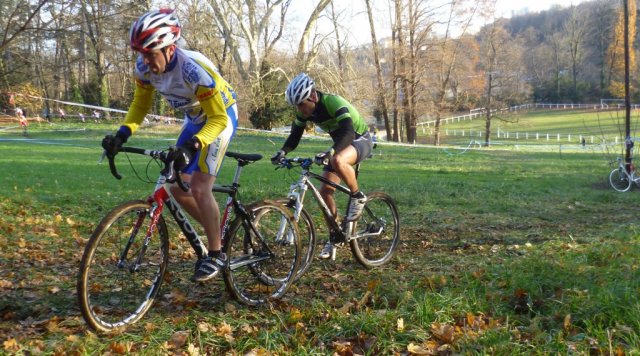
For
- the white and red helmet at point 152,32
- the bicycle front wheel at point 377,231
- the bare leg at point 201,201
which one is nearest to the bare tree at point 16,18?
the white and red helmet at point 152,32

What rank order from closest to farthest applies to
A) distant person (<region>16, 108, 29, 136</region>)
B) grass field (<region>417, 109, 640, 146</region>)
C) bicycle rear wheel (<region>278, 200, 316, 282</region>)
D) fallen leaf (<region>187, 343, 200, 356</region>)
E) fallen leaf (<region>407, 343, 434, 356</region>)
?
fallen leaf (<region>187, 343, 200, 356</region>) → fallen leaf (<region>407, 343, 434, 356</region>) → bicycle rear wheel (<region>278, 200, 316, 282</region>) → distant person (<region>16, 108, 29, 136</region>) → grass field (<region>417, 109, 640, 146</region>)

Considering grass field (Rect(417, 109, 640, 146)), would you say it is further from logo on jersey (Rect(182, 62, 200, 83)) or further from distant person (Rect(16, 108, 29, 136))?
logo on jersey (Rect(182, 62, 200, 83))

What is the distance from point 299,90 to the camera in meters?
5.11

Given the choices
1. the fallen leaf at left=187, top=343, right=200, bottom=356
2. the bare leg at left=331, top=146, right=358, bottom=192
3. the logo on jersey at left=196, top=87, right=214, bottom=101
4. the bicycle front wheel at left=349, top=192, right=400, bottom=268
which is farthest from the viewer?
the bicycle front wheel at left=349, top=192, right=400, bottom=268

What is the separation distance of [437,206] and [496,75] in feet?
144

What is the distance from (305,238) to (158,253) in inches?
60.5

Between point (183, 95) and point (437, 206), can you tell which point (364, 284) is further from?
point (437, 206)

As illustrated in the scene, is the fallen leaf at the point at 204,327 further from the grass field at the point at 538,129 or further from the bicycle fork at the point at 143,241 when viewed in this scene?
the grass field at the point at 538,129

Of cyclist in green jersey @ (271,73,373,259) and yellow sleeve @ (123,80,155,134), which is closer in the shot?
yellow sleeve @ (123,80,155,134)

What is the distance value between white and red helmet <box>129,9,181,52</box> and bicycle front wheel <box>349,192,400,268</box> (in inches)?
112

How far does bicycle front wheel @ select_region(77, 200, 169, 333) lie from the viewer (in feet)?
11.3

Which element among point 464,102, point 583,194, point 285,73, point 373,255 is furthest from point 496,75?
point 373,255

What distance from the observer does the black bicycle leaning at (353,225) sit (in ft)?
16.1

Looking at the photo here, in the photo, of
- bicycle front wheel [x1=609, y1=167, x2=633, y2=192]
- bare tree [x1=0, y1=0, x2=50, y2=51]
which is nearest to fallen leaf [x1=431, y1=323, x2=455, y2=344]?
bare tree [x1=0, y1=0, x2=50, y2=51]
